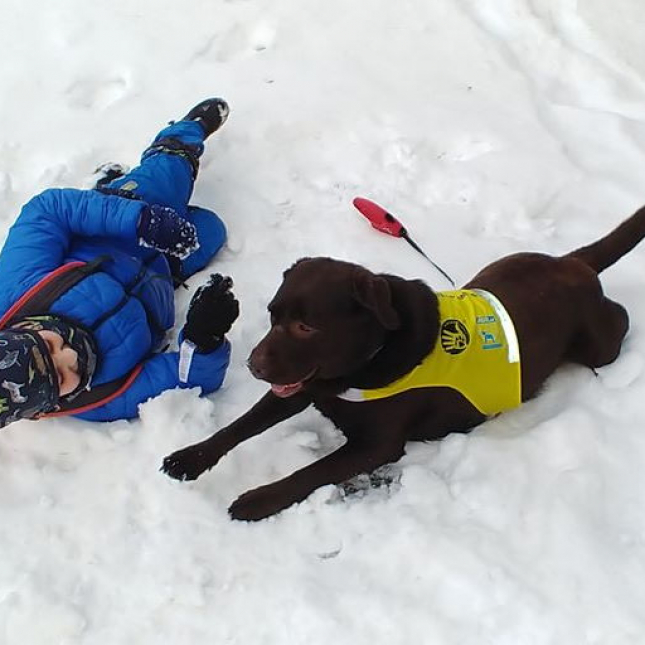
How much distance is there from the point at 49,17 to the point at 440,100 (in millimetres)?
1863

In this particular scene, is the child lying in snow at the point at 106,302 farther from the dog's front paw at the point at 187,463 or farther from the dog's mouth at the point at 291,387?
the dog's mouth at the point at 291,387

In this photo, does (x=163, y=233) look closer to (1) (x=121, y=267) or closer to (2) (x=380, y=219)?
(1) (x=121, y=267)

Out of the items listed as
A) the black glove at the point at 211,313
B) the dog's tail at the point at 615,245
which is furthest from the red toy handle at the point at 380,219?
the black glove at the point at 211,313

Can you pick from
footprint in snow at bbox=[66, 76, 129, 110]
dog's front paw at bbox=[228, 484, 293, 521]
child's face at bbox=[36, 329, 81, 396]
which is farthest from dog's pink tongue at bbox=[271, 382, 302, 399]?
footprint in snow at bbox=[66, 76, 129, 110]

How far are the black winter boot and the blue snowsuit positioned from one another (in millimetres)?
260

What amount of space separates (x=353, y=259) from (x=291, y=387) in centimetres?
94

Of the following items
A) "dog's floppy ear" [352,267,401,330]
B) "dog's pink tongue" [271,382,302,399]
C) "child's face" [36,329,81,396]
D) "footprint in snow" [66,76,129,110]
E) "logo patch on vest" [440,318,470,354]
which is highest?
"dog's floppy ear" [352,267,401,330]

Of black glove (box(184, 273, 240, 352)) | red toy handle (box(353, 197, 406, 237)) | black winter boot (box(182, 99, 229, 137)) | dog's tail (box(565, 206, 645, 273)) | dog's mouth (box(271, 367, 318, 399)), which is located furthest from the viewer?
black winter boot (box(182, 99, 229, 137))

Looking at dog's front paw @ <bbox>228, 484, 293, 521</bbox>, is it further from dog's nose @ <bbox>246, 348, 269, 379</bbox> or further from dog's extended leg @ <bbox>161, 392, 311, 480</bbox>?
dog's nose @ <bbox>246, 348, 269, 379</bbox>

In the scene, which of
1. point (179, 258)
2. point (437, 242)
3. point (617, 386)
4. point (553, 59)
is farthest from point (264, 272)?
point (553, 59)

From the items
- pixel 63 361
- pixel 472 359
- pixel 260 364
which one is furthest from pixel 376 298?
pixel 63 361

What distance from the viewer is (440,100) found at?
3.66m

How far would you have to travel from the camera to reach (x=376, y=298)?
2.12m

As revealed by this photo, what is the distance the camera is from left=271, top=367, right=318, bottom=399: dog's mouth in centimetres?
223
